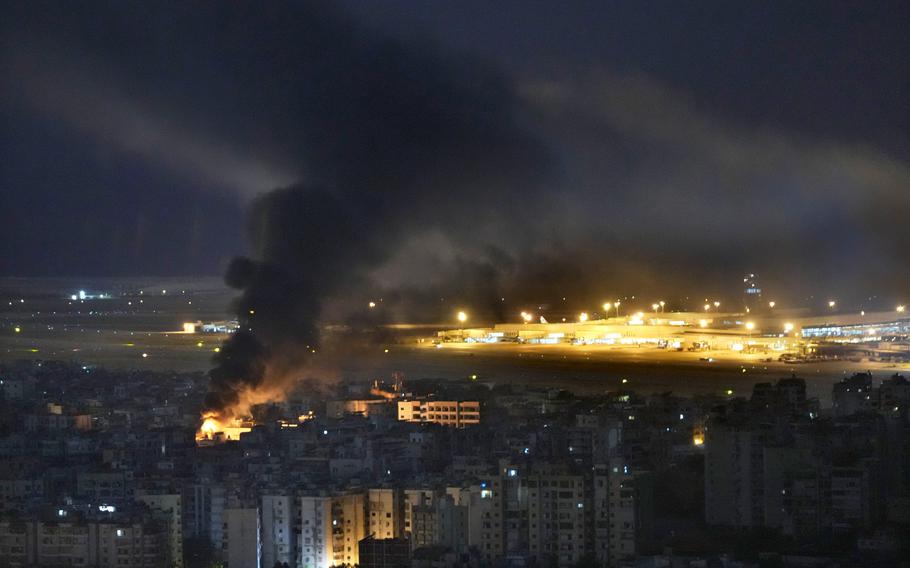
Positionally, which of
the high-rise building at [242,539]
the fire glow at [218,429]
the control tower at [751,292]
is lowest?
the high-rise building at [242,539]

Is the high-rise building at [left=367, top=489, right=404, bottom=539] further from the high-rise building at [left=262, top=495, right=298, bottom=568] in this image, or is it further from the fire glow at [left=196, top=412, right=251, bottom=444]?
the fire glow at [left=196, top=412, right=251, bottom=444]

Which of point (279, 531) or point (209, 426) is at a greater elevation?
point (209, 426)

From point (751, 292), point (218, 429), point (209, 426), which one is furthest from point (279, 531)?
point (751, 292)

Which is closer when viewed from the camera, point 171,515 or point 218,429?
point 171,515

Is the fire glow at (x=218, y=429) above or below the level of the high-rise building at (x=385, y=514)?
above

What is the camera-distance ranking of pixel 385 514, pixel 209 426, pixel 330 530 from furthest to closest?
pixel 209 426, pixel 385 514, pixel 330 530

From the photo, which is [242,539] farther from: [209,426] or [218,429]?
[209,426]

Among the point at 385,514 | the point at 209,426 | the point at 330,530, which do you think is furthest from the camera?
the point at 209,426

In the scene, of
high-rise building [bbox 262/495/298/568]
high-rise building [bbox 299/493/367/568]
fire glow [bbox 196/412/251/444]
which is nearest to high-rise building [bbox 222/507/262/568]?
high-rise building [bbox 262/495/298/568]

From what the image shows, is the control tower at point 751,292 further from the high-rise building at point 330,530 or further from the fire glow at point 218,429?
the high-rise building at point 330,530

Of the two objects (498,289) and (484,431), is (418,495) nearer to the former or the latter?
(484,431)

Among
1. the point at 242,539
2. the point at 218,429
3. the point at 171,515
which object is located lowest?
the point at 242,539

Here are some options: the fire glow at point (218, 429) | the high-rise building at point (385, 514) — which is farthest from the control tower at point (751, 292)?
the high-rise building at point (385, 514)
